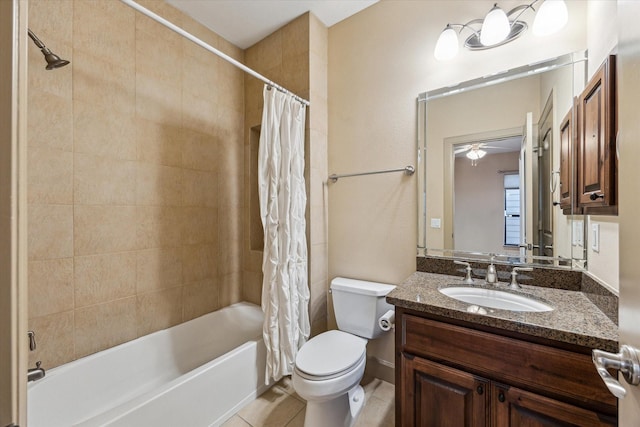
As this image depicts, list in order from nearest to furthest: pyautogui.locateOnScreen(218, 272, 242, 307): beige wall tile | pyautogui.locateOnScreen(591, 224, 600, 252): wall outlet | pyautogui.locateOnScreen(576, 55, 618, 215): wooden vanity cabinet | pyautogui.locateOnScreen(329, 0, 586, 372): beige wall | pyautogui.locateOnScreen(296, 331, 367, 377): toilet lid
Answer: pyautogui.locateOnScreen(576, 55, 618, 215): wooden vanity cabinet → pyautogui.locateOnScreen(591, 224, 600, 252): wall outlet → pyautogui.locateOnScreen(296, 331, 367, 377): toilet lid → pyautogui.locateOnScreen(329, 0, 586, 372): beige wall → pyautogui.locateOnScreen(218, 272, 242, 307): beige wall tile

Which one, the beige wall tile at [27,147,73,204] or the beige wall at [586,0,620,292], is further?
the beige wall tile at [27,147,73,204]

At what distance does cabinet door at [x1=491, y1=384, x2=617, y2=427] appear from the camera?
83 centimetres

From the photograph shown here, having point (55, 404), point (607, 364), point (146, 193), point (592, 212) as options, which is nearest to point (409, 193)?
point (592, 212)

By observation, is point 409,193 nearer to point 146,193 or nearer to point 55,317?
point 146,193

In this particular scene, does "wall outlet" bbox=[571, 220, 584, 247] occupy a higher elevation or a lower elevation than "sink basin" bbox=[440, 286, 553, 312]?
higher

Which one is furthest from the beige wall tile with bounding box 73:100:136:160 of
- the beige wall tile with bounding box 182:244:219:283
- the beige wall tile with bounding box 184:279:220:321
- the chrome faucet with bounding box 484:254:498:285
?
the chrome faucet with bounding box 484:254:498:285

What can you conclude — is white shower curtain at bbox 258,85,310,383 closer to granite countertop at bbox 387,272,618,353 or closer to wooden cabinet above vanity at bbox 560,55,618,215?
granite countertop at bbox 387,272,618,353

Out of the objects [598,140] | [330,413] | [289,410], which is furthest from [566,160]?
[289,410]

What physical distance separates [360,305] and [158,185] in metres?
1.62

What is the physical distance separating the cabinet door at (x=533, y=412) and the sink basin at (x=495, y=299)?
368 mm

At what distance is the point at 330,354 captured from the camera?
1479 millimetres

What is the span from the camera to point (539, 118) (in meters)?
1.36

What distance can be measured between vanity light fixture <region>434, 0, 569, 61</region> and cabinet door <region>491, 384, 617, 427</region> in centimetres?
162

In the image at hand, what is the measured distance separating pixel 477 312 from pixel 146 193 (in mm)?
2002
